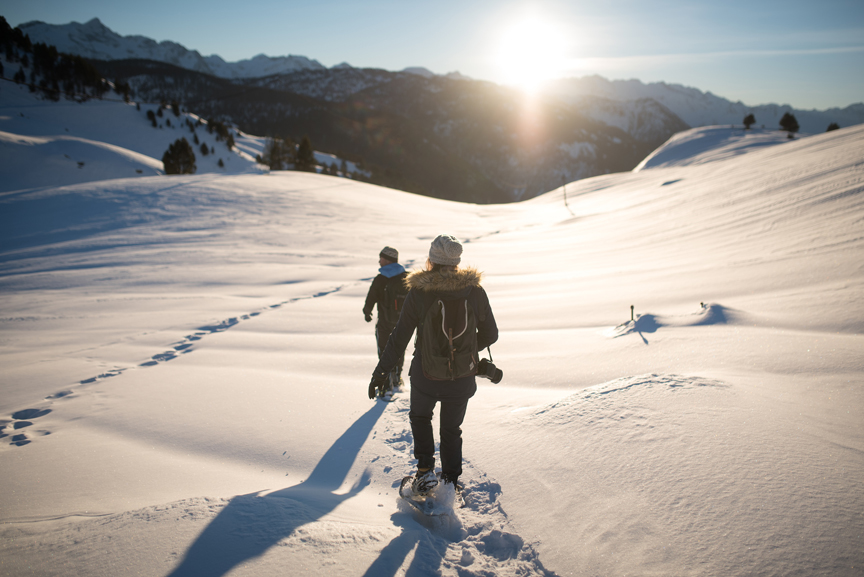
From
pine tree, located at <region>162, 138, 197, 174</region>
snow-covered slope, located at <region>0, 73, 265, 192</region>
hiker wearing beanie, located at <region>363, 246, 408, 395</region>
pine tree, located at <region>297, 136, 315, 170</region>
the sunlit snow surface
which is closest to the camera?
the sunlit snow surface

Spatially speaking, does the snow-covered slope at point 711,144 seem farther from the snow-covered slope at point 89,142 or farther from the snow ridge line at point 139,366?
the snow-covered slope at point 89,142

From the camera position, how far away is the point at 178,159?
54.8 m

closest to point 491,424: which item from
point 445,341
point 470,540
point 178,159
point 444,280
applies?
point 470,540

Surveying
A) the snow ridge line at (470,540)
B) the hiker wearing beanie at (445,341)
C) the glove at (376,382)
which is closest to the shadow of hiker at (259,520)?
the snow ridge line at (470,540)

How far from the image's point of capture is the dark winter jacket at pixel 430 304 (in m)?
2.48

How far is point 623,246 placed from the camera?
39.3 ft

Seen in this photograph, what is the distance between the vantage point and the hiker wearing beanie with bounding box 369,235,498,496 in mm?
2488

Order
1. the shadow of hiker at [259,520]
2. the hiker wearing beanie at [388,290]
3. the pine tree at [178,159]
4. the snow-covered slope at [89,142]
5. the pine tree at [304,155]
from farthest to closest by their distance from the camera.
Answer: the pine tree at [304,155] < the pine tree at [178,159] < the snow-covered slope at [89,142] < the hiker wearing beanie at [388,290] < the shadow of hiker at [259,520]

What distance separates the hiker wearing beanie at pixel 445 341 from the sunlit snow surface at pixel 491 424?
0.39 m

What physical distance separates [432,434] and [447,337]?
0.74 meters

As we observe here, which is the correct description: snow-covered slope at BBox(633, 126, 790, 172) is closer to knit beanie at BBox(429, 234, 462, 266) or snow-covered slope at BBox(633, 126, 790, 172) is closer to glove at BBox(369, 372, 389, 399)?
knit beanie at BBox(429, 234, 462, 266)

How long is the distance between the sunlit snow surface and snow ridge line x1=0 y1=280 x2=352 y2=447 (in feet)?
0.13

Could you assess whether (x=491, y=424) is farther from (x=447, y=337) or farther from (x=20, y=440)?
(x=20, y=440)

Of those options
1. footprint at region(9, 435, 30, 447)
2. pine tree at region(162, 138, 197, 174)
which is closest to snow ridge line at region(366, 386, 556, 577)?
footprint at region(9, 435, 30, 447)
